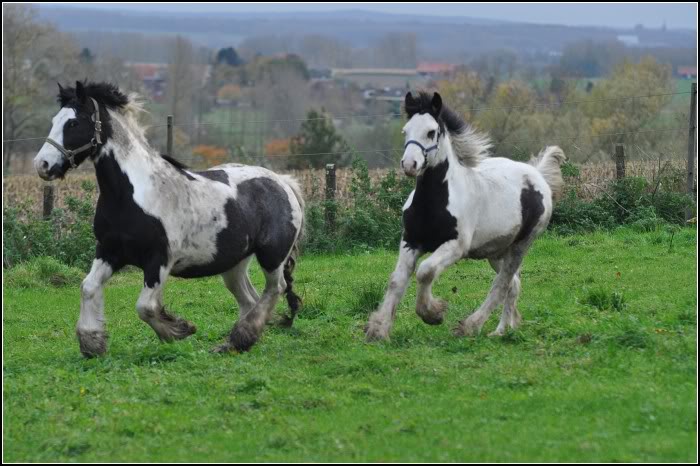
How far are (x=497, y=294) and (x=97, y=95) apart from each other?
443 cm

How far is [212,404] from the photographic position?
333 inches

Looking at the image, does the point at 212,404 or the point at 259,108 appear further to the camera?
the point at 259,108

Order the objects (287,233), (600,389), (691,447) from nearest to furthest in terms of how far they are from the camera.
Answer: (691,447), (600,389), (287,233)

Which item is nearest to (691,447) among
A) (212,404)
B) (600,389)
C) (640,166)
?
(600,389)

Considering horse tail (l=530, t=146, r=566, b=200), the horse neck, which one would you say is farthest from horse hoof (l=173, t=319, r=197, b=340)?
horse tail (l=530, t=146, r=566, b=200)

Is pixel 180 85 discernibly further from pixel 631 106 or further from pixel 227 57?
pixel 227 57

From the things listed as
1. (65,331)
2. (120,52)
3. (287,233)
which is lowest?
(65,331)

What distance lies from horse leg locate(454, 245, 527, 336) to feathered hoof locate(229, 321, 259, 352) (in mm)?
1978

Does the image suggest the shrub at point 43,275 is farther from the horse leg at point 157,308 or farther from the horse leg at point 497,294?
the horse leg at point 497,294

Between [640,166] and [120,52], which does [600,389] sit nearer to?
[640,166]

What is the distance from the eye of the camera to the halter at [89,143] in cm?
1036

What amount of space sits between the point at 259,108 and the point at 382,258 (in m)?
81.2

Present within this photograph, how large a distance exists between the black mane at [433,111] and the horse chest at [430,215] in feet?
1.62

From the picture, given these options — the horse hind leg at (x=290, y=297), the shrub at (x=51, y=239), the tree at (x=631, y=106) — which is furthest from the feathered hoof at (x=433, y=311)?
the tree at (x=631, y=106)
